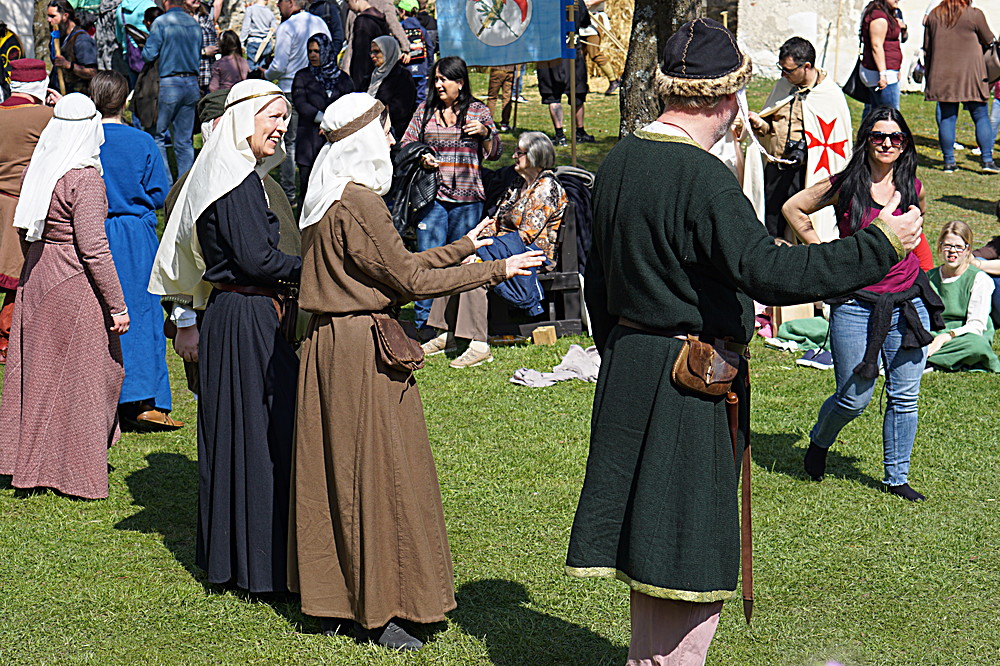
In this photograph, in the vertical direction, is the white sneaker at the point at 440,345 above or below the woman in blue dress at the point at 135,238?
below

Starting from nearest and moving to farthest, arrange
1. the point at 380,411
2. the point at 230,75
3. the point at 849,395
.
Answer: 1. the point at 380,411
2. the point at 849,395
3. the point at 230,75

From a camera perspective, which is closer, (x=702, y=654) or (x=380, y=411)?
(x=702, y=654)

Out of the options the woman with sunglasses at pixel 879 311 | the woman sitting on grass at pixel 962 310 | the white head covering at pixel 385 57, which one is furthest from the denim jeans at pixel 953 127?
the woman with sunglasses at pixel 879 311

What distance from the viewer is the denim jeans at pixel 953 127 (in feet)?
47.0

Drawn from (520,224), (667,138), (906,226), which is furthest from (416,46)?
(906,226)

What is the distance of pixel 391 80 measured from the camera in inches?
448

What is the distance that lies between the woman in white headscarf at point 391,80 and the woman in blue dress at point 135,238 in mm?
4489

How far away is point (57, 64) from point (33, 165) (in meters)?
11.1

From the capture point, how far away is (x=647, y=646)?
3.51 meters

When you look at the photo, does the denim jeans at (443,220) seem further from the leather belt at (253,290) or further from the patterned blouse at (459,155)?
the leather belt at (253,290)

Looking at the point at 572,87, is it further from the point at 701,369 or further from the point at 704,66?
the point at 701,369

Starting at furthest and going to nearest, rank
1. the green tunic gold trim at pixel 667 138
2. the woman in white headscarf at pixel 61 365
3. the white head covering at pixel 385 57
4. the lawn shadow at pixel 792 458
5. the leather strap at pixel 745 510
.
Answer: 1. the white head covering at pixel 385 57
2. the lawn shadow at pixel 792 458
3. the woman in white headscarf at pixel 61 365
4. the leather strap at pixel 745 510
5. the green tunic gold trim at pixel 667 138

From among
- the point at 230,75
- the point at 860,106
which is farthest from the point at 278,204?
the point at 860,106

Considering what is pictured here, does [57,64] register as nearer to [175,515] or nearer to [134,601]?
[175,515]
